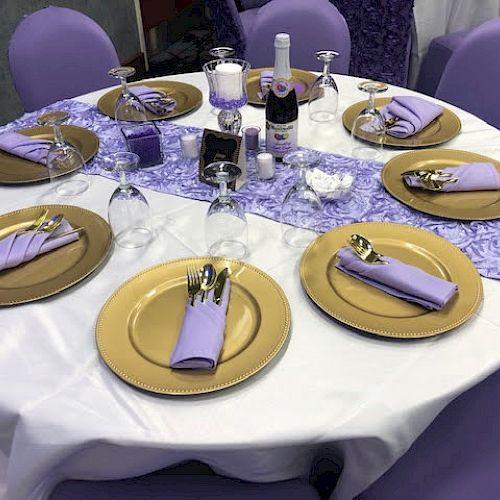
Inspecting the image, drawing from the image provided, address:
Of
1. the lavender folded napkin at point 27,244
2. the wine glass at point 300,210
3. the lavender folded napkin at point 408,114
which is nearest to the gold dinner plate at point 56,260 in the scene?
the lavender folded napkin at point 27,244

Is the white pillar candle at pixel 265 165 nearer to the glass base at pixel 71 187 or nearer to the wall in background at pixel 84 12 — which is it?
the glass base at pixel 71 187

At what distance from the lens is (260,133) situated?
1.35 metres

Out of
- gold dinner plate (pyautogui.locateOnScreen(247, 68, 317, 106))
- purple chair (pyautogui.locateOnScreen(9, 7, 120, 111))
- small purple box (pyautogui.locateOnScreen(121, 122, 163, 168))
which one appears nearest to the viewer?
small purple box (pyautogui.locateOnScreen(121, 122, 163, 168))

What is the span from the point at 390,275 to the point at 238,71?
56 centimetres

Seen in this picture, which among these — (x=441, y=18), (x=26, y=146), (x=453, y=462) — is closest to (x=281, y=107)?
(x=26, y=146)

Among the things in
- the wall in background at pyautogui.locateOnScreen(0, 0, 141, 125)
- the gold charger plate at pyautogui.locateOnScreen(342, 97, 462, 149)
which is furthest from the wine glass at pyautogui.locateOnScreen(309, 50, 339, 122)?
the wall in background at pyautogui.locateOnScreen(0, 0, 141, 125)

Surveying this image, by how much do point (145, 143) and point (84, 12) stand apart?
2.37 meters

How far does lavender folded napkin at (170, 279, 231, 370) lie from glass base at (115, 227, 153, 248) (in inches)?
8.9

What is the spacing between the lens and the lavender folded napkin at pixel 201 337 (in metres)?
0.77

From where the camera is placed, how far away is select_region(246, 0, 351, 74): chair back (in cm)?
194

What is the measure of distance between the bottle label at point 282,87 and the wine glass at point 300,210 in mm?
150

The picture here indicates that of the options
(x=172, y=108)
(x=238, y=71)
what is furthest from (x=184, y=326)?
(x=172, y=108)

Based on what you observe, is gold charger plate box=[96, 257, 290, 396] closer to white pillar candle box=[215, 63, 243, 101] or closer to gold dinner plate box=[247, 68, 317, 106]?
white pillar candle box=[215, 63, 243, 101]

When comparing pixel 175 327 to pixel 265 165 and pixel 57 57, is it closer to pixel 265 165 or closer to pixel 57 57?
pixel 265 165
